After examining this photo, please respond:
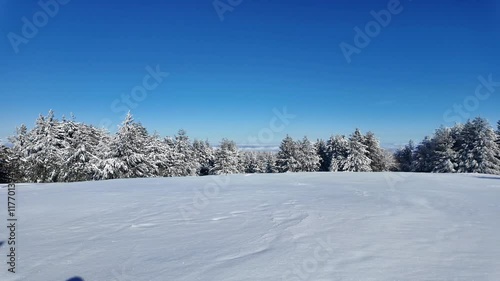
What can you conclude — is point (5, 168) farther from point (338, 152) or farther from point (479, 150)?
point (479, 150)

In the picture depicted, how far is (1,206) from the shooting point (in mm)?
7145

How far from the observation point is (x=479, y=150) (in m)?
33.3

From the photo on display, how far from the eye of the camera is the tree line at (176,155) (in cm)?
2699

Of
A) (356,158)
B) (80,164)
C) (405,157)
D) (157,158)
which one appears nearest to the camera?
(80,164)

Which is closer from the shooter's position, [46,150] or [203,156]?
[46,150]

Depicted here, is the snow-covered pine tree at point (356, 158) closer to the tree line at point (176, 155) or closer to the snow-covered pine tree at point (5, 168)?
the tree line at point (176, 155)

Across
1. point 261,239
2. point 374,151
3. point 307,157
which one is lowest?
point 261,239

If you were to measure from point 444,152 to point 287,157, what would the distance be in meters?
21.7

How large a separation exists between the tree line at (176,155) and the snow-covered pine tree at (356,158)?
14 cm

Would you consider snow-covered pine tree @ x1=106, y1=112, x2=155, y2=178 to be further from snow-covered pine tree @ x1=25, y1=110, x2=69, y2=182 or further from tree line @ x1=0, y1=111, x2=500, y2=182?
snow-covered pine tree @ x1=25, y1=110, x2=69, y2=182

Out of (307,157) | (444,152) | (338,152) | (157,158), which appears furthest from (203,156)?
(444,152)

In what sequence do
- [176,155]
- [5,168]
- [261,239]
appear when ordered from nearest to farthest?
[261,239] < [5,168] < [176,155]

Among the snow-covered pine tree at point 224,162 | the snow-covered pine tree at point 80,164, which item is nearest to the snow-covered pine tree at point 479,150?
the snow-covered pine tree at point 224,162

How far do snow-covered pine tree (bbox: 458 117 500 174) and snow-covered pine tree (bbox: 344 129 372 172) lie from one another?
11.7 meters
